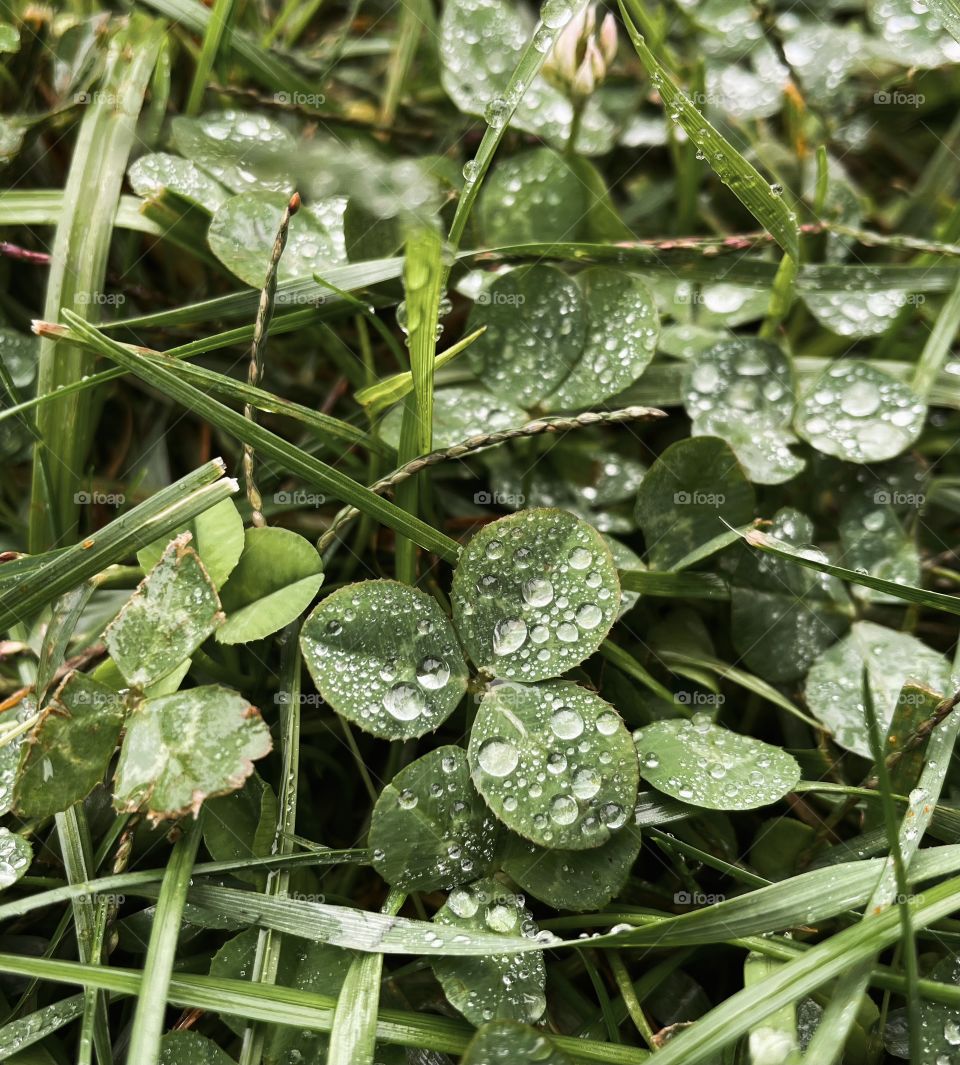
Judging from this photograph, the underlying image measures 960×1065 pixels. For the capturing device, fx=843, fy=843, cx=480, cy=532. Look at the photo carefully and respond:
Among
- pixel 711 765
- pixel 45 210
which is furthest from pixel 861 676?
pixel 45 210

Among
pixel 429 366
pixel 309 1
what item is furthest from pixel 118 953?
pixel 309 1

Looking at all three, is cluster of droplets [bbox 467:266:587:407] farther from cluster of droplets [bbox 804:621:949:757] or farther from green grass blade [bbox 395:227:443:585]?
cluster of droplets [bbox 804:621:949:757]

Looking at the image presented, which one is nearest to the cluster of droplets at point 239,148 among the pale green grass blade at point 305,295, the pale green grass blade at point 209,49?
the pale green grass blade at point 209,49

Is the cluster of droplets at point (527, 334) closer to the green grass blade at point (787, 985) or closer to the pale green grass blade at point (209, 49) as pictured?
the pale green grass blade at point (209, 49)

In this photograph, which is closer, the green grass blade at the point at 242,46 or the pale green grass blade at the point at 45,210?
the pale green grass blade at the point at 45,210

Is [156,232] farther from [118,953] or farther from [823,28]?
[823,28]

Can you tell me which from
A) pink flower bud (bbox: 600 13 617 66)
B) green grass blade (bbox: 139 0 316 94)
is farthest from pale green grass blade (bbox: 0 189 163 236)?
pink flower bud (bbox: 600 13 617 66)
